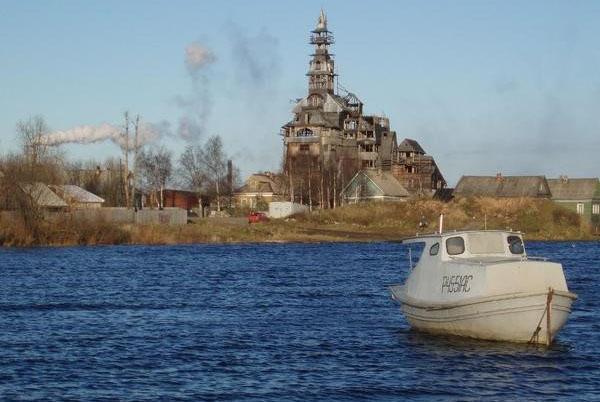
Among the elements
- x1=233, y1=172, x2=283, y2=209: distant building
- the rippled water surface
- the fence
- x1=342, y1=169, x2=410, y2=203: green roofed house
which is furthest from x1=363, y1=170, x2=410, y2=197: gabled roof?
the rippled water surface

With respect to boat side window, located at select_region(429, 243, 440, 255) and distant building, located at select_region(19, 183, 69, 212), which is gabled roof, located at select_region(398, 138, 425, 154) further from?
boat side window, located at select_region(429, 243, 440, 255)

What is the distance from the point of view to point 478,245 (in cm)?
3662

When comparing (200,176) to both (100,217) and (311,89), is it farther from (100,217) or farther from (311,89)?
(100,217)

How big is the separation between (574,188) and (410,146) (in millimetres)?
32154

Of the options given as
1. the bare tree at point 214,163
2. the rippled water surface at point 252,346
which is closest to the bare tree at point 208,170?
the bare tree at point 214,163

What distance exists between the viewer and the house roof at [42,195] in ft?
322

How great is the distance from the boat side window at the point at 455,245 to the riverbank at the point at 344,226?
66.8 metres

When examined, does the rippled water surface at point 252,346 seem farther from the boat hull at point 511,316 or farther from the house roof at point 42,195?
the house roof at point 42,195

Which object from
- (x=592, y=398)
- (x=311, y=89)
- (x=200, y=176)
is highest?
(x=311, y=89)

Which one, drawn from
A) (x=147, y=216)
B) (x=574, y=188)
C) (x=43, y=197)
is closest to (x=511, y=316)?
(x=43, y=197)

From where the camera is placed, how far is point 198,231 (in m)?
110

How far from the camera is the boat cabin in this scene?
36.3 metres

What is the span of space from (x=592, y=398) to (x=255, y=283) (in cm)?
3369

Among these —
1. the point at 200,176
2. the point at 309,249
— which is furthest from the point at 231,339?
the point at 200,176
